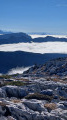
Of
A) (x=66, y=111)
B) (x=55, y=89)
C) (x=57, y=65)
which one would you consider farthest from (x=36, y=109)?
(x=57, y=65)

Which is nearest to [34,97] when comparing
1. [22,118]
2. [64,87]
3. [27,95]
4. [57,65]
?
[27,95]

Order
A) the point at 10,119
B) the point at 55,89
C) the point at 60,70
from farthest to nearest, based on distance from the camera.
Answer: the point at 60,70 < the point at 55,89 < the point at 10,119

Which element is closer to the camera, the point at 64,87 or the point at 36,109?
the point at 36,109

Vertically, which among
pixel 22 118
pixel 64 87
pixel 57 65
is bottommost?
pixel 57 65

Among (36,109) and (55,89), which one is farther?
(55,89)

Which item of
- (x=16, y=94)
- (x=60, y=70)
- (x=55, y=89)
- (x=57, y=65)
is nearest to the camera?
(x=16, y=94)

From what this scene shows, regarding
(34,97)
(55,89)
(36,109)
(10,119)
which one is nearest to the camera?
(10,119)

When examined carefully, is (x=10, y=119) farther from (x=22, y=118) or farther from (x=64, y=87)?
(x=64, y=87)

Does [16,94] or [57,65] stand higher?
[16,94]

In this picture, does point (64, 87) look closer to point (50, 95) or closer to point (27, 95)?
point (50, 95)
